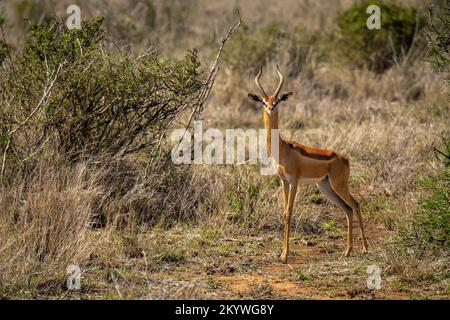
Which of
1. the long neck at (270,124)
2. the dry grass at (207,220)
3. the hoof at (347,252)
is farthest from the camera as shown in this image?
the hoof at (347,252)

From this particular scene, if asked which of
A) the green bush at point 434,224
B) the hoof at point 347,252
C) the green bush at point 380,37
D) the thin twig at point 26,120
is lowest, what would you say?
the hoof at point 347,252

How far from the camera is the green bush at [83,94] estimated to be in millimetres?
7562

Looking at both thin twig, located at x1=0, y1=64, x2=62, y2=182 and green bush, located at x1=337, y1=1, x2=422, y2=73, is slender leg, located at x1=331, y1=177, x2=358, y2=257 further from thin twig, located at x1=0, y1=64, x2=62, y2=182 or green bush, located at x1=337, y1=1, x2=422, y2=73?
green bush, located at x1=337, y1=1, x2=422, y2=73

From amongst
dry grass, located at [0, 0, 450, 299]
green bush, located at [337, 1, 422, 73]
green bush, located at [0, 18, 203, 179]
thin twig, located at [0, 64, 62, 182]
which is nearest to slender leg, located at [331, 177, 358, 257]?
dry grass, located at [0, 0, 450, 299]

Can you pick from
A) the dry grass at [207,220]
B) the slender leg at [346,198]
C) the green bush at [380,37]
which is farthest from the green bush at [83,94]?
the green bush at [380,37]

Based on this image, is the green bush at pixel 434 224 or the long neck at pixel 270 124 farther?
the long neck at pixel 270 124

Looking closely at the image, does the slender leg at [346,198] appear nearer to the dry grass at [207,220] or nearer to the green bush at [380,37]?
the dry grass at [207,220]

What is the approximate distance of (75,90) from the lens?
7676 millimetres

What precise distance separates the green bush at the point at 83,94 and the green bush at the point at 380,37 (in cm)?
740

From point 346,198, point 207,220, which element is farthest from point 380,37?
point 207,220

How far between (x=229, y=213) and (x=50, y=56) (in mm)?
2368
